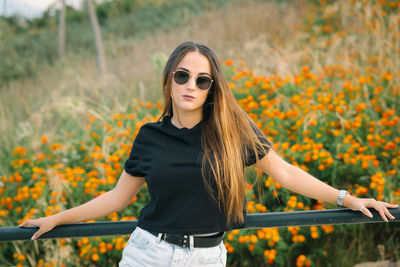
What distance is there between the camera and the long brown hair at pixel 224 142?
1.50 m

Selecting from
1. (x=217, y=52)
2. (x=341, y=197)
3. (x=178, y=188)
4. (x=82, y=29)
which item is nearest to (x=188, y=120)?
(x=178, y=188)

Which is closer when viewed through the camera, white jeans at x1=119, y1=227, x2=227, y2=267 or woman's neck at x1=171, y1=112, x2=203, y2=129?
white jeans at x1=119, y1=227, x2=227, y2=267

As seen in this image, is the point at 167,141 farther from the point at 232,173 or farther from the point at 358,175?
the point at 358,175

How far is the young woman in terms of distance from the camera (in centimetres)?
148

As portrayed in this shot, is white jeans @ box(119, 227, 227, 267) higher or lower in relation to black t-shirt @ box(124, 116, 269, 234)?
lower

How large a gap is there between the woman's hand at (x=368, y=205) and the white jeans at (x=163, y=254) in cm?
52

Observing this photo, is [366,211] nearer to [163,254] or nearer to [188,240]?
[188,240]

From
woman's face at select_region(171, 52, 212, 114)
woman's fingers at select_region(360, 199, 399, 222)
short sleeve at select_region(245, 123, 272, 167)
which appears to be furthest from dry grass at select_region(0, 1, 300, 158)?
woman's fingers at select_region(360, 199, 399, 222)

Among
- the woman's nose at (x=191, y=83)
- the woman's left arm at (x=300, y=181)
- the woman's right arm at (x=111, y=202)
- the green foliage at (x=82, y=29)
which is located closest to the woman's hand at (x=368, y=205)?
the woman's left arm at (x=300, y=181)

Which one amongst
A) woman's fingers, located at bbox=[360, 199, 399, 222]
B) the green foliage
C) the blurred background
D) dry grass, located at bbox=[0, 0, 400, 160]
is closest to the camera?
woman's fingers, located at bbox=[360, 199, 399, 222]

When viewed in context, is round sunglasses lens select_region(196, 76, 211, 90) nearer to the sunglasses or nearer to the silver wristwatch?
the sunglasses

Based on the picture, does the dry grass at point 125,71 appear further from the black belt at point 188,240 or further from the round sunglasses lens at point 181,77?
the black belt at point 188,240

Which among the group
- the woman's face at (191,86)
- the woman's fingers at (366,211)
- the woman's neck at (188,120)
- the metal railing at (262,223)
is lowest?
the metal railing at (262,223)

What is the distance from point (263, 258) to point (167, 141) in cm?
161
